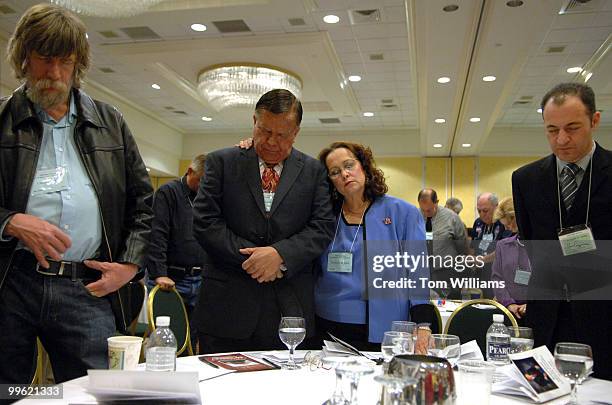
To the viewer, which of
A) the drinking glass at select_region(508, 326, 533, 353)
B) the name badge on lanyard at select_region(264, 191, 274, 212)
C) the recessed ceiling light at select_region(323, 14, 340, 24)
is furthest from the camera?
the recessed ceiling light at select_region(323, 14, 340, 24)

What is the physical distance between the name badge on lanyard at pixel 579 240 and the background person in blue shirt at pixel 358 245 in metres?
0.62

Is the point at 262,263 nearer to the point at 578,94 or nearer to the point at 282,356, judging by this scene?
the point at 282,356

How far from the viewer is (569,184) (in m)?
2.00

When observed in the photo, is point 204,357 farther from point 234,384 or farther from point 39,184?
point 39,184

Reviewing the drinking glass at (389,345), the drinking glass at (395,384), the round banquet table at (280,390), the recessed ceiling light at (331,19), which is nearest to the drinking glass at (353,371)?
the drinking glass at (395,384)

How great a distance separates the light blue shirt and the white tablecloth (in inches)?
19.3

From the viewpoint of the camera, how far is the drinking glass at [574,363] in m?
1.20

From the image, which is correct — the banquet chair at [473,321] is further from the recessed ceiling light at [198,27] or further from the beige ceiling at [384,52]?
the recessed ceiling light at [198,27]

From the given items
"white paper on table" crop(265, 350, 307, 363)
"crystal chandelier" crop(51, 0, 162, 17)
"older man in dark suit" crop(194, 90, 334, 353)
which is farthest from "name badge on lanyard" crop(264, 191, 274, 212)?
"crystal chandelier" crop(51, 0, 162, 17)

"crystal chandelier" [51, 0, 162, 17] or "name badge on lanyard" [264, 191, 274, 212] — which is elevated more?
"crystal chandelier" [51, 0, 162, 17]

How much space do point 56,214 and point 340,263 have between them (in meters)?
1.10

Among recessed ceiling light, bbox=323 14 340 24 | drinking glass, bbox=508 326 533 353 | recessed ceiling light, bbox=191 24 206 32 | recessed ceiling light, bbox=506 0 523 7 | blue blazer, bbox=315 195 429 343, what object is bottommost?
drinking glass, bbox=508 326 533 353

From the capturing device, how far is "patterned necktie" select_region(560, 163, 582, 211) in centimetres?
198

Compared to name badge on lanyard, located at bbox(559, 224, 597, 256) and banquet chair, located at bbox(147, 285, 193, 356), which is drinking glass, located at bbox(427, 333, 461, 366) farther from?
banquet chair, located at bbox(147, 285, 193, 356)
